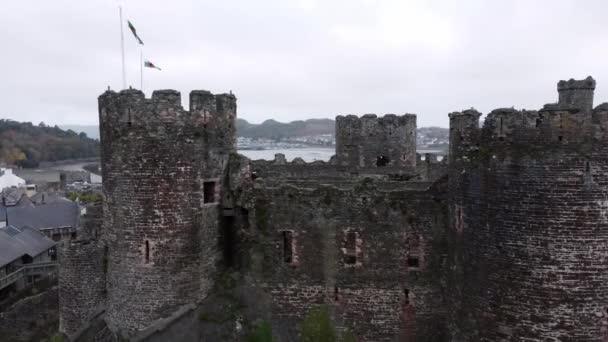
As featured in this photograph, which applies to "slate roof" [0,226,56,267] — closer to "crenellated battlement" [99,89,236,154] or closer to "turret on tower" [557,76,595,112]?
"crenellated battlement" [99,89,236,154]

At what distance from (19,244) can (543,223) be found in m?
45.0

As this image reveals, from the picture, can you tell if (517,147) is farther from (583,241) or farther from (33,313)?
(33,313)

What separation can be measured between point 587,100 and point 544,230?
6.66 meters

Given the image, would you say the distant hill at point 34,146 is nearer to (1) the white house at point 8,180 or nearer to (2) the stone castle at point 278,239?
(1) the white house at point 8,180

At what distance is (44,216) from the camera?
60.2 meters

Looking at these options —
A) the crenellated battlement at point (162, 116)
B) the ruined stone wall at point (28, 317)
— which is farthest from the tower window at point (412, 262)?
the ruined stone wall at point (28, 317)

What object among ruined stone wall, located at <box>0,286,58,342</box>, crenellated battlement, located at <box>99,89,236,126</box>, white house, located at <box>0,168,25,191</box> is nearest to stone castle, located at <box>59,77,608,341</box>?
crenellated battlement, located at <box>99,89,236,126</box>

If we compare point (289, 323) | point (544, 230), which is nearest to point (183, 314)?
point (289, 323)

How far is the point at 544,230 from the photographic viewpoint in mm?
13289

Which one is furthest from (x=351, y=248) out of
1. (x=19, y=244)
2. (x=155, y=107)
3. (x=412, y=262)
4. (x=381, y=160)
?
(x=19, y=244)

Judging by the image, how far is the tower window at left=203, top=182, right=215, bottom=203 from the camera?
1833 cm

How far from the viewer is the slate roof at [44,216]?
58.7m

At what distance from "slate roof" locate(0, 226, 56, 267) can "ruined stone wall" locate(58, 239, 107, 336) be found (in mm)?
22446

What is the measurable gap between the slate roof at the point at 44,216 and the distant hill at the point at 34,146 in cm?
9935
